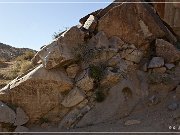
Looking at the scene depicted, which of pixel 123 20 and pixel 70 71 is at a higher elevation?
pixel 123 20

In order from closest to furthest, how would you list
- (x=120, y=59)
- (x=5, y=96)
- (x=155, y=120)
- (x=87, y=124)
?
1. (x=155, y=120)
2. (x=87, y=124)
3. (x=5, y=96)
4. (x=120, y=59)

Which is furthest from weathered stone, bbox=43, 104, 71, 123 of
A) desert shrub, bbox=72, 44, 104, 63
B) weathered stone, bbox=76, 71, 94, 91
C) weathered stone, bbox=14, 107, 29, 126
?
desert shrub, bbox=72, 44, 104, 63

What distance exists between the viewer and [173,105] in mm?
10086

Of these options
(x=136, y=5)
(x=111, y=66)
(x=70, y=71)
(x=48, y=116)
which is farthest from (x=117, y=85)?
(x=136, y=5)

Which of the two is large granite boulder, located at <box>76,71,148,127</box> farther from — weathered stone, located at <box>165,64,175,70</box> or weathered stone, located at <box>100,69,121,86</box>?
weathered stone, located at <box>165,64,175,70</box>

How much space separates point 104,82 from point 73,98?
110cm

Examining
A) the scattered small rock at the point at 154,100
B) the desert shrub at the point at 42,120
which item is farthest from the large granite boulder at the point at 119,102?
the desert shrub at the point at 42,120

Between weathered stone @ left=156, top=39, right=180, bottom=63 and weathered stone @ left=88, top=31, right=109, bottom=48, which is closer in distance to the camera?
weathered stone @ left=156, top=39, right=180, bottom=63

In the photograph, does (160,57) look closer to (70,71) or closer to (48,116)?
(70,71)

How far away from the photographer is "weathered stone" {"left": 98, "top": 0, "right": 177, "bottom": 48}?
488 inches

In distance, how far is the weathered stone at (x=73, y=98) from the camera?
1090cm

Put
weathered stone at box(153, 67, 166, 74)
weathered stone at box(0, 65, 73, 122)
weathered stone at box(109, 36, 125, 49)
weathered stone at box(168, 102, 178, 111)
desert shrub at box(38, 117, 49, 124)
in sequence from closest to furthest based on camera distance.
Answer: weathered stone at box(168, 102, 178, 111) < desert shrub at box(38, 117, 49, 124) < weathered stone at box(0, 65, 73, 122) < weathered stone at box(153, 67, 166, 74) < weathered stone at box(109, 36, 125, 49)

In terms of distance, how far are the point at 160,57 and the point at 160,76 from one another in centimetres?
91

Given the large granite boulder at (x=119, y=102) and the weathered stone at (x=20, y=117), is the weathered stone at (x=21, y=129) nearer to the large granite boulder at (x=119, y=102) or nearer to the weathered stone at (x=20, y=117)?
the weathered stone at (x=20, y=117)
